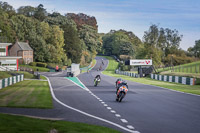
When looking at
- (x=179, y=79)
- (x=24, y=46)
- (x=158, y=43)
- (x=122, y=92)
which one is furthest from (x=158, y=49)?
(x=122, y=92)

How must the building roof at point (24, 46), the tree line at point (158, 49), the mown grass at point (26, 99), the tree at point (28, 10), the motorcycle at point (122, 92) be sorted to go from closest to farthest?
the mown grass at point (26, 99) < the motorcycle at point (122, 92) < the building roof at point (24, 46) < the tree line at point (158, 49) < the tree at point (28, 10)

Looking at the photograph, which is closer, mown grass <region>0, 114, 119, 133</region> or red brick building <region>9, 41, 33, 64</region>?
mown grass <region>0, 114, 119, 133</region>

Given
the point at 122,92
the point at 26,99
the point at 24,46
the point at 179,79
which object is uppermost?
the point at 24,46

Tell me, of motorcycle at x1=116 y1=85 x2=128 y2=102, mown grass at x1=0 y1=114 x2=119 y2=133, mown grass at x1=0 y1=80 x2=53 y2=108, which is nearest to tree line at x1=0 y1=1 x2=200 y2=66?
mown grass at x1=0 y1=80 x2=53 y2=108

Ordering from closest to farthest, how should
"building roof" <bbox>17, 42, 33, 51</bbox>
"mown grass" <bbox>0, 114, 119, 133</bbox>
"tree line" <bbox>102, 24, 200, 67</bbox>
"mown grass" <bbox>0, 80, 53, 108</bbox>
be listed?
"mown grass" <bbox>0, 114, 119, 133</bbox> < "mown grass" <bbox>0, 80, 53, 108</bbox> < "building roof" <bbox>17, 42, 33, 51</bbox> < "tree line" <bbox>102, 24, 200, 67</bbox>

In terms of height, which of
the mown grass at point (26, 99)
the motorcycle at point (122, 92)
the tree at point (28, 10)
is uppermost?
the tree at point (28, 10)

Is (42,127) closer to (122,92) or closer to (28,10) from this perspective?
(122,92)

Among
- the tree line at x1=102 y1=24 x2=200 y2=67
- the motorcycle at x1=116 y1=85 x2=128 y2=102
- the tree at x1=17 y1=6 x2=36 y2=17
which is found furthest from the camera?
the tree at x1=17 y1=6 x2=36 y2=17

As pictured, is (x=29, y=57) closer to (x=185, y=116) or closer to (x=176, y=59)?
(x=176, y=59)

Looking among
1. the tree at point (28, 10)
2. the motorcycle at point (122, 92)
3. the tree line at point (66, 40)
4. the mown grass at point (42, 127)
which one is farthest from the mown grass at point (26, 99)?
the tree at point (28, 10)

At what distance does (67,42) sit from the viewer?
13112cm

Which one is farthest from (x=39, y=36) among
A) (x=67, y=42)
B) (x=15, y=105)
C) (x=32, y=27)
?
(x=15, y=105)

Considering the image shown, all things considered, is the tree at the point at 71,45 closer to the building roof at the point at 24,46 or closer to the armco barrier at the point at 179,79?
the building roof at the point at 24,46

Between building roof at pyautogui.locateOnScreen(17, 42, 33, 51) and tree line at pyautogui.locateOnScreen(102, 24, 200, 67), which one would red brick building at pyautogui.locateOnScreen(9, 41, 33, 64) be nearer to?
building roof at pyautogui.locateOnScreen(17, 42, 33, 51)
